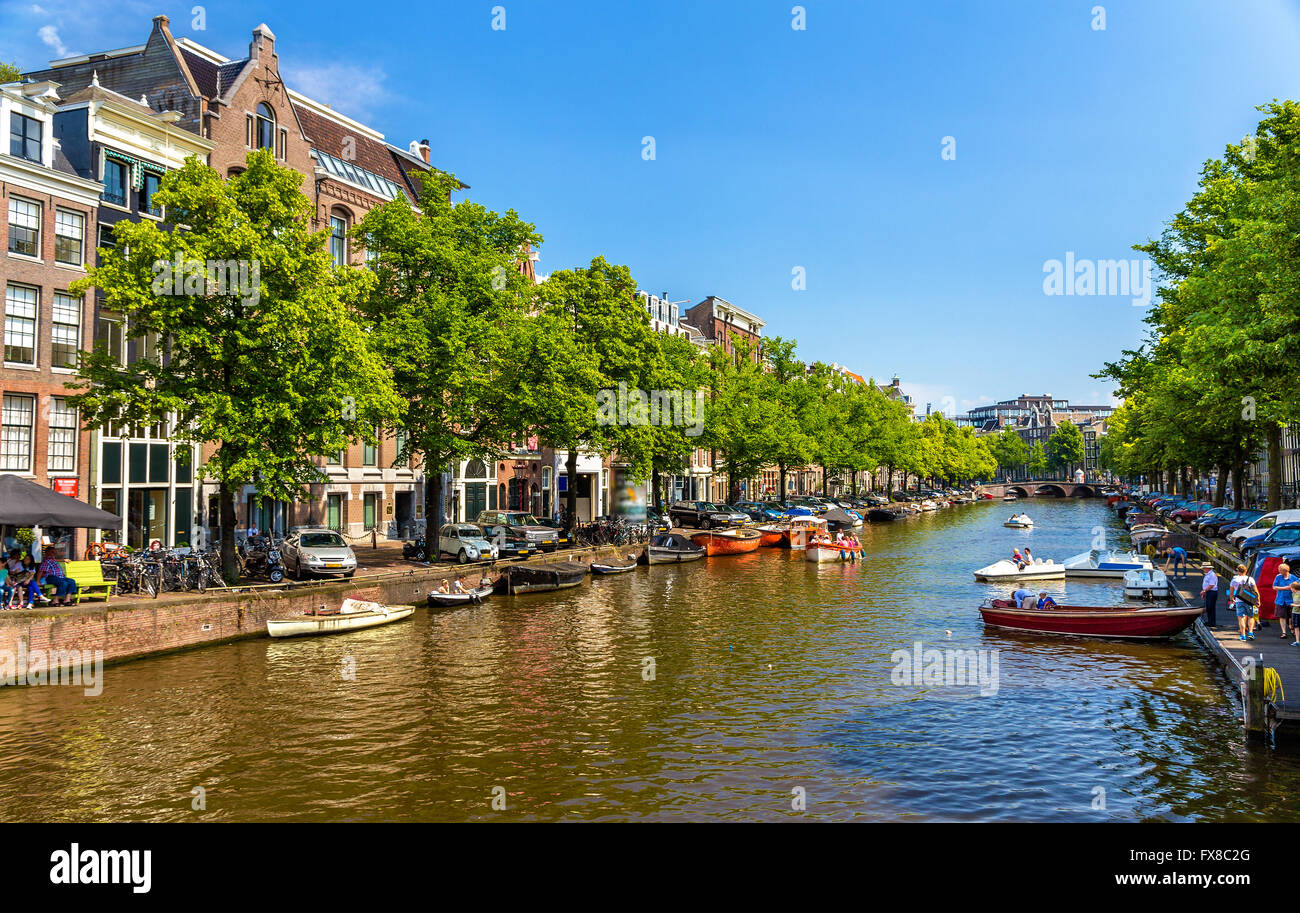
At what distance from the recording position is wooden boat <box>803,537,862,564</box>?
190ft

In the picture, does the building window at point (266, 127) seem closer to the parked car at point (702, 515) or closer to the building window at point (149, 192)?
the building window at point (149, 192)

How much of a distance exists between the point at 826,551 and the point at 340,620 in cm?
3542

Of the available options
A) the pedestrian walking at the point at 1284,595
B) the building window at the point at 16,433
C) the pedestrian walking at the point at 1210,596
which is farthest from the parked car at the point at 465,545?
the pedestrian walking at the point at 1284,595

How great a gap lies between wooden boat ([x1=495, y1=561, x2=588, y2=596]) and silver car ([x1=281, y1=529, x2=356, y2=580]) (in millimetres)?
7346

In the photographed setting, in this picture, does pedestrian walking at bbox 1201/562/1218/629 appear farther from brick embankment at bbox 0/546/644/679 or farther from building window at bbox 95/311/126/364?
building window at bbox 95/311/126/364

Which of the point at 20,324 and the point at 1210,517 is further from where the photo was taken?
the point at 1210,517

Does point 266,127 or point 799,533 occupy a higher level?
point 266,127

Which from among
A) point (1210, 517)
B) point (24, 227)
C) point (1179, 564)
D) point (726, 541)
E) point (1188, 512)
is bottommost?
point (726, 541)

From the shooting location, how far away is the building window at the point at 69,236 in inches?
1363

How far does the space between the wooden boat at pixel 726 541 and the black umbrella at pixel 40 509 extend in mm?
38491

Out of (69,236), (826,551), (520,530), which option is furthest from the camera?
(826,551)

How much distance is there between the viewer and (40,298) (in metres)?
33.8

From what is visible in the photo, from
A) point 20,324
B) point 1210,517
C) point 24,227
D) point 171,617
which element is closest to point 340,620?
point 171,617

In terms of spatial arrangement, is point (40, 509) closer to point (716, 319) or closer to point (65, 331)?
point (65, 331)
